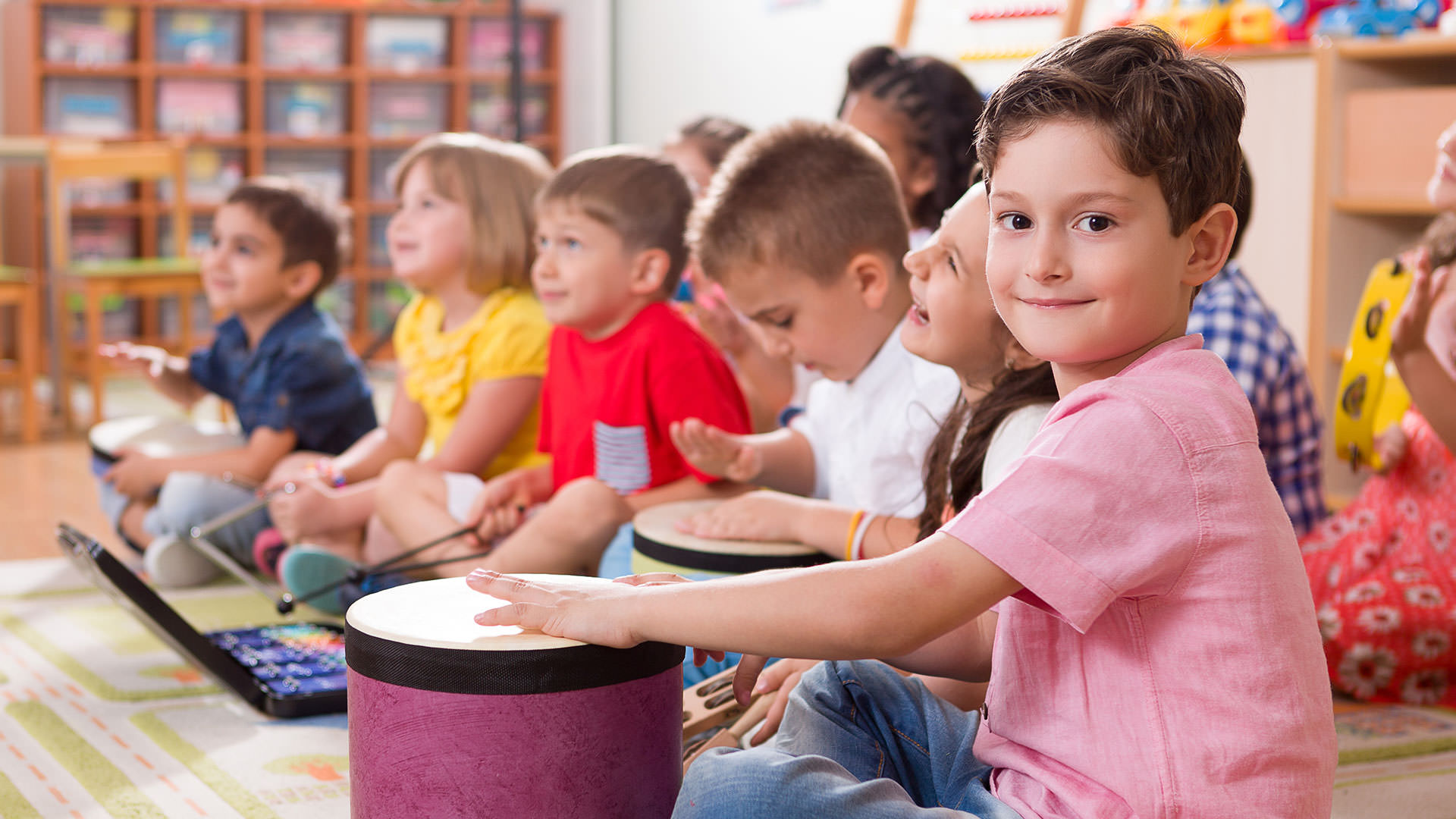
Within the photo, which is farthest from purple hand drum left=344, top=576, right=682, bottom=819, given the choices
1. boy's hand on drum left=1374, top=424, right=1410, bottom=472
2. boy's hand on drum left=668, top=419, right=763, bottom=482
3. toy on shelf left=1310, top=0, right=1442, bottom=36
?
toy on shelf left=1310, top=0, right=1442, bottom=36

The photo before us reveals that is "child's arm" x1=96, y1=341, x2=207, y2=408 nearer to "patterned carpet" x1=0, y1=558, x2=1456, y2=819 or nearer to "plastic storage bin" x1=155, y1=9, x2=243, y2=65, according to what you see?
"patterned carpet" x1=0, y1=558, x2=1456, y2=819

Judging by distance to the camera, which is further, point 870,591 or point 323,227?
point 323,227

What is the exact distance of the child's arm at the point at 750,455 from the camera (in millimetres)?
1641

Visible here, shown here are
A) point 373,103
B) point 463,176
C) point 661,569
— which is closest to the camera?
point 661,569

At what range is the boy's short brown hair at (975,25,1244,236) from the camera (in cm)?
83

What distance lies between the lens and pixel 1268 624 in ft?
2.72

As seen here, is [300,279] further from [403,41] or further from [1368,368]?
[403,41]

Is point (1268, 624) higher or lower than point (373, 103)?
lower

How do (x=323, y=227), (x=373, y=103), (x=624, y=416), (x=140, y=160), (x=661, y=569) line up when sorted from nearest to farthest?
(x=661, y=569)
(x=624, y=416)
(x=323, y=227)
(x=140, y=160)
(x=373, y=103)

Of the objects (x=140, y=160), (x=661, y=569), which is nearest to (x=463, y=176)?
(x=661, y=569)

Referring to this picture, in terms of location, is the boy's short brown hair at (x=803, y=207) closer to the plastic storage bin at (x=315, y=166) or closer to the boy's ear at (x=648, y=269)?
the boy's ear at (x=648, y=269)

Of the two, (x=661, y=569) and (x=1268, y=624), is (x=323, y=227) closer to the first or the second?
(x=661, y=569)

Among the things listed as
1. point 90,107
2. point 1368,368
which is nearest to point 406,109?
point 90,107

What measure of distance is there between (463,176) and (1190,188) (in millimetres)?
1625
